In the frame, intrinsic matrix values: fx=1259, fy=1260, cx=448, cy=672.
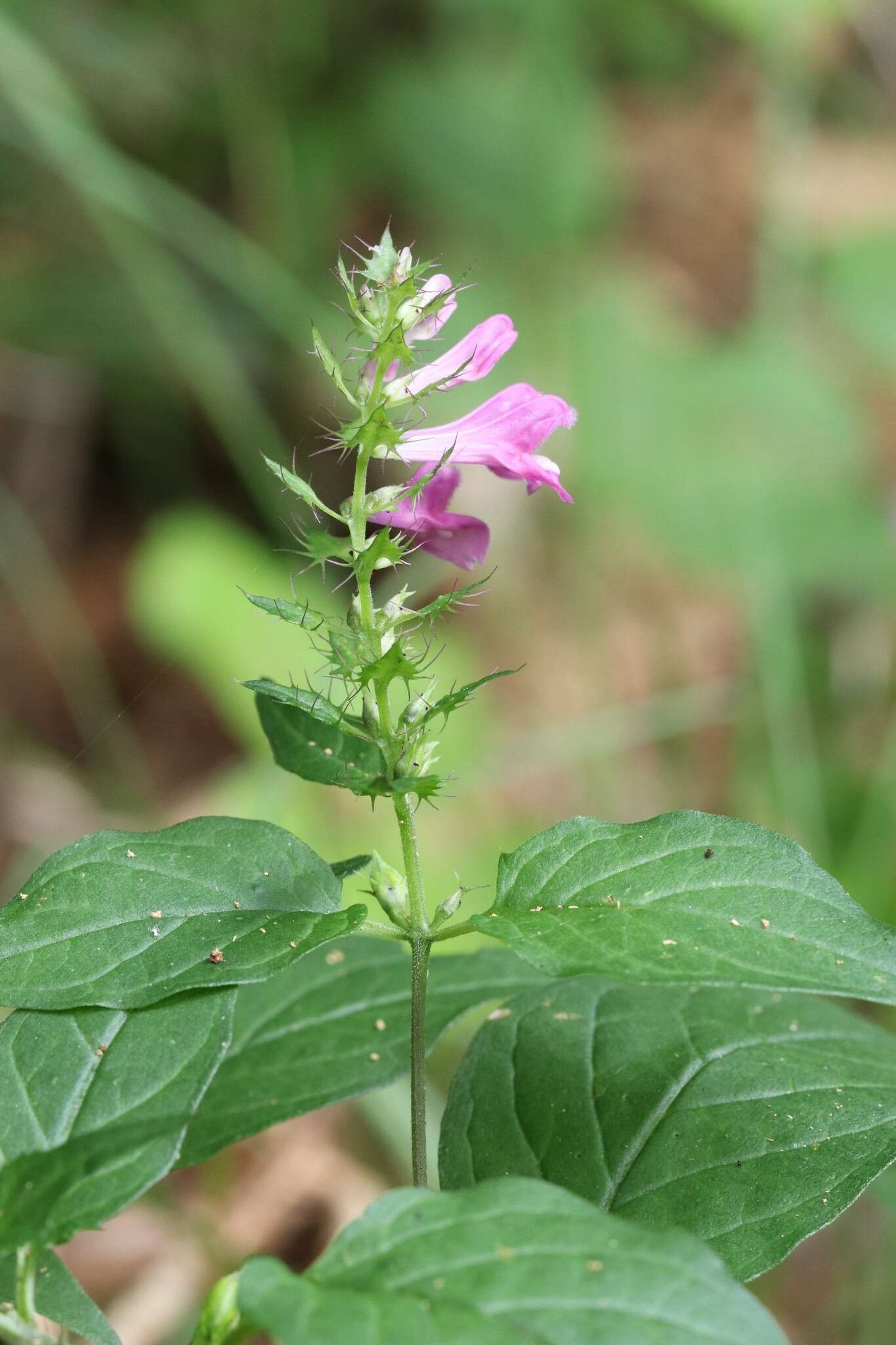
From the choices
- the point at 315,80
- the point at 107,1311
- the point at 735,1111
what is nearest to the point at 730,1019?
the point at 735,1111

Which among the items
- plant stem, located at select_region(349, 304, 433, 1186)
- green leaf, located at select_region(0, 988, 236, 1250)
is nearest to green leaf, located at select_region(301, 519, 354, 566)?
plant stem, located at select_region(349, 304, 433, 1186)

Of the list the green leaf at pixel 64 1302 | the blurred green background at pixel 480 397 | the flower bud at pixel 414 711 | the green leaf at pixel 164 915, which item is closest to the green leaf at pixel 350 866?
the green leaf at pixel 164 915

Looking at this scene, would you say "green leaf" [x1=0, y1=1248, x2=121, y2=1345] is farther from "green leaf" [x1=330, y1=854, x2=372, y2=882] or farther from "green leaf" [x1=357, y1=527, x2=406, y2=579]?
"green leaf" [x1=357, y1=527, x2=406, y2=579]

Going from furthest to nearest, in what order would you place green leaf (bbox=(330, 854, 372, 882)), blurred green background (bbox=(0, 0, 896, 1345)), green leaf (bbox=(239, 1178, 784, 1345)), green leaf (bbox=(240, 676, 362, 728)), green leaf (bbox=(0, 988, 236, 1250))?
blurred green background (bbox=(0, 0, 896, 1345))
green leaf (bbox=(330, 854, 372, 882))
green leaf (bbox=(240, 676, 362, 728))
green leaf (bbox=(0, 988, 236, 1250))
green leaf (bbox=(239, 1178, 784, 1345))

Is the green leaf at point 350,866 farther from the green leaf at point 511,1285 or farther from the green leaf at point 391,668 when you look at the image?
the green leaf at point 511,1285

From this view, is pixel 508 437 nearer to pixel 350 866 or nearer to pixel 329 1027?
pixel 350 866

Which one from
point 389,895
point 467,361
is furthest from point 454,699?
point 467,361
